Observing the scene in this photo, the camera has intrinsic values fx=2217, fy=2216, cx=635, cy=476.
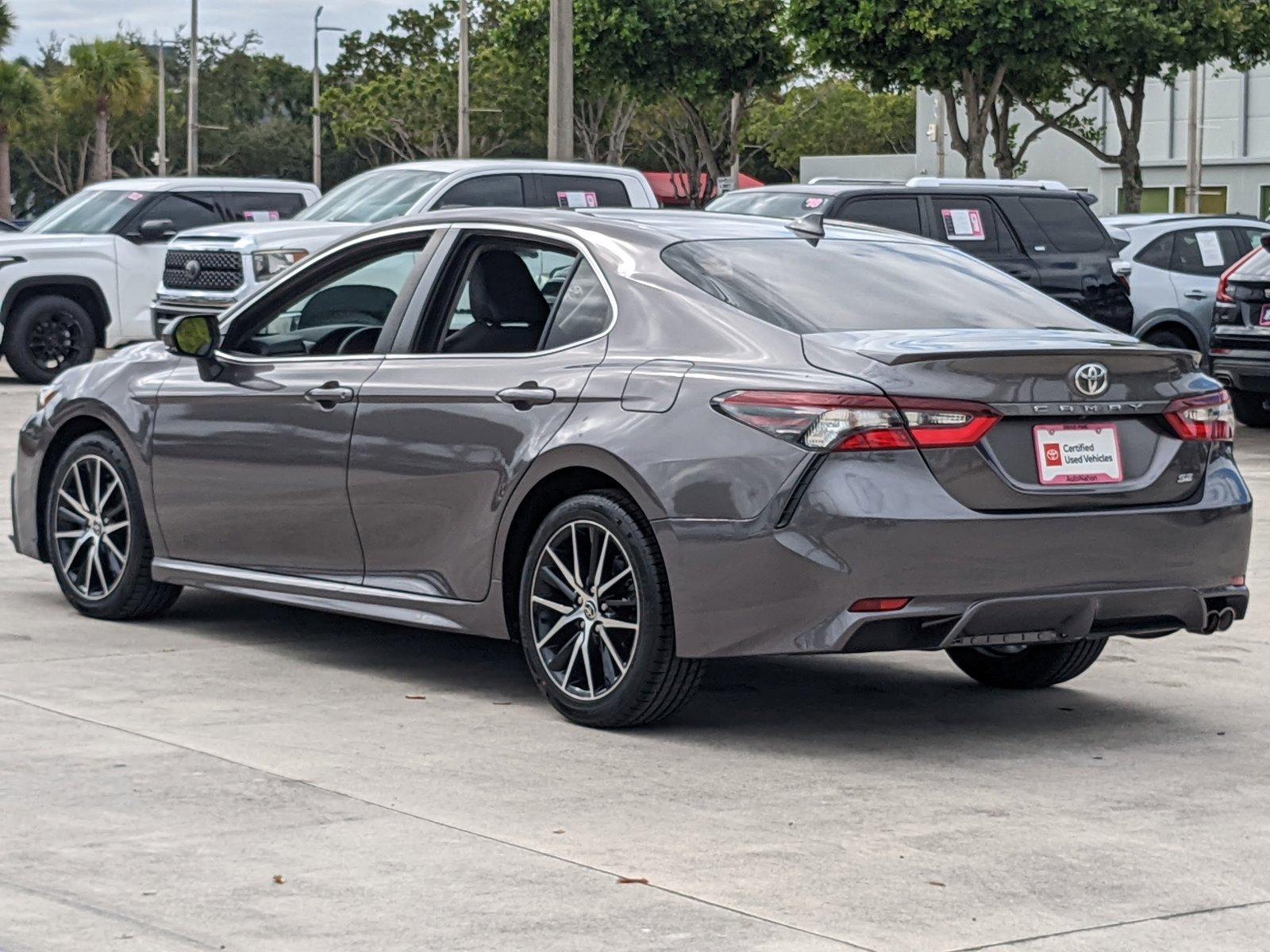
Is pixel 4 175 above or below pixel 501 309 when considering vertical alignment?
above

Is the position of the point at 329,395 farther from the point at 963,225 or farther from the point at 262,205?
the point at 262,205

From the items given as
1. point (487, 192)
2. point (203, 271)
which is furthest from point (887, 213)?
point (203, 271)

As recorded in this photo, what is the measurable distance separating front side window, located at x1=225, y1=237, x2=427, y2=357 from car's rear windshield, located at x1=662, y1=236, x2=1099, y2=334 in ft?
4.08

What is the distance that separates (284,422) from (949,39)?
28.1m

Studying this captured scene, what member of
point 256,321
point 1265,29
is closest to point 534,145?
point 1265,29

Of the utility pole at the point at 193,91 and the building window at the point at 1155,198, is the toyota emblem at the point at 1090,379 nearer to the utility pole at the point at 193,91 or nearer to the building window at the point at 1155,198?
the building window at the point at 1155,198

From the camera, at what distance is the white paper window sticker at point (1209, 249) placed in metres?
19.9

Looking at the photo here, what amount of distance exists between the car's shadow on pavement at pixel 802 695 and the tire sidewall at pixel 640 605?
0.12 meters

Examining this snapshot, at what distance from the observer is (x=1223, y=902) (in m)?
4.83

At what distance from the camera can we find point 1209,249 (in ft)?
65.5

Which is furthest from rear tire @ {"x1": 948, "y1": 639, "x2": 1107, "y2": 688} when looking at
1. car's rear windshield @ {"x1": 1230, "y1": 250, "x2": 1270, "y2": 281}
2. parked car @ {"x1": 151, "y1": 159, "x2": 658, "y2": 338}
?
parked car @ {"x1": 151, "y1": 159, "x2": 658, "y2": 338}

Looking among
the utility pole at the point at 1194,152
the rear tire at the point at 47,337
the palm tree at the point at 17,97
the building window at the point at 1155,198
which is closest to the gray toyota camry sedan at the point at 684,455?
the rear tire at the point at 47,337

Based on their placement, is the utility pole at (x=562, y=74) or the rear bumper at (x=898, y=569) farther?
the utility pole at (x=562, y=74)

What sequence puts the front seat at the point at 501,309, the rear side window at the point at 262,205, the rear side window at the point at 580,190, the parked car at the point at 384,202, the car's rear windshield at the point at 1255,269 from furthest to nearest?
the rear side window at the point at 262,205 → the rear side window at the point at 580,190 → the parked car at the point at 384,202 → the car's rear windshield at the point at 1255,269 → the front seat at the point at 501,309
